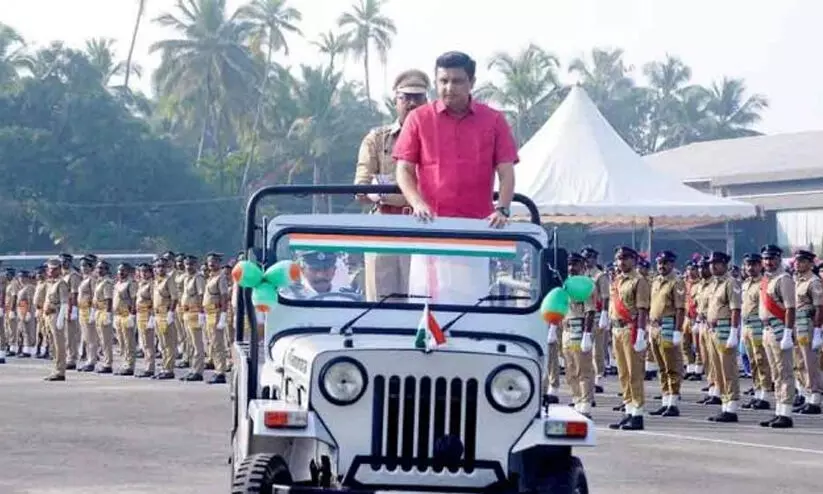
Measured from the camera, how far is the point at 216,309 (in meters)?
27.7

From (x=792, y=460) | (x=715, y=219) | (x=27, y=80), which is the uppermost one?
(x=27, y=80)

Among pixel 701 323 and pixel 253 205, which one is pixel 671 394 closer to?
pixel 701 323

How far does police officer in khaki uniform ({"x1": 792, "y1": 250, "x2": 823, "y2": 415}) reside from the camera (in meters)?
20.0

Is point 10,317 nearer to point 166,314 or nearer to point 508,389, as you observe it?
point 166,314

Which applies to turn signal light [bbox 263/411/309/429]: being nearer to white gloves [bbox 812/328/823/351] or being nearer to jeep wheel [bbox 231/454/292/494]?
jeep wheel [bbox 231/454/292/494]

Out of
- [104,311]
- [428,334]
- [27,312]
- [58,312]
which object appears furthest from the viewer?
[27,312]

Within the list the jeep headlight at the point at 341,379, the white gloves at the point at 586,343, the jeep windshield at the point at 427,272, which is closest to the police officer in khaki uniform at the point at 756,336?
the white gloves at the point at 586,343

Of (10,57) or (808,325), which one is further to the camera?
(10,57)

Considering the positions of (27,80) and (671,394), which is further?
(27,80)

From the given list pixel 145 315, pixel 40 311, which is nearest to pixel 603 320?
pixel 145 315

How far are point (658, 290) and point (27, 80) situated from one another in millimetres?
41487

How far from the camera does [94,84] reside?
5988 cm

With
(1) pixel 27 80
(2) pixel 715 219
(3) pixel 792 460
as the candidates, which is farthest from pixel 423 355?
(1) pixel 27 80

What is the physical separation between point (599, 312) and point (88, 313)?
35.3 feet
